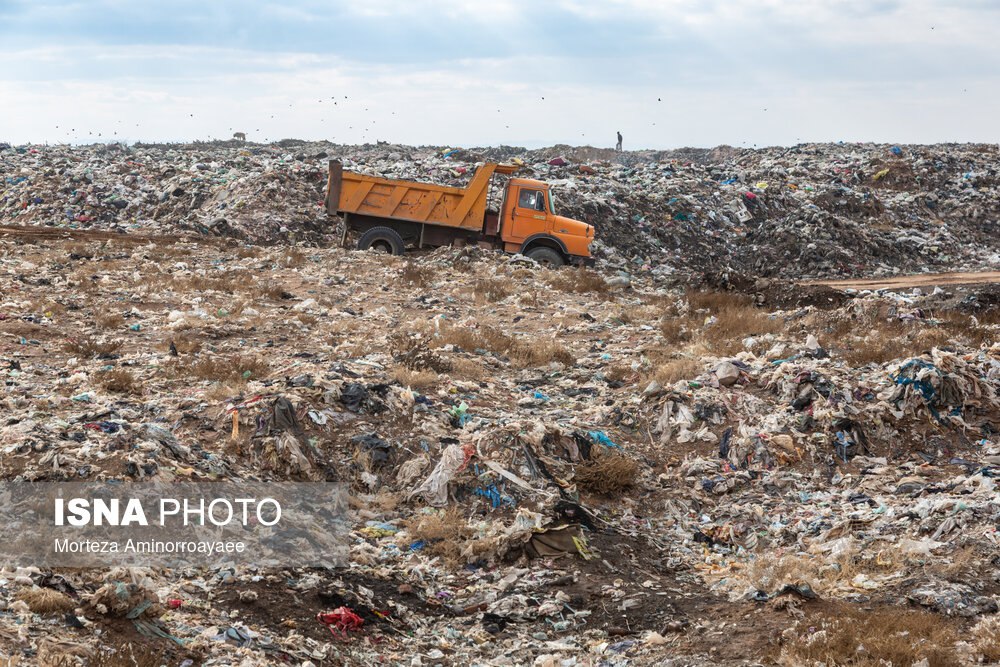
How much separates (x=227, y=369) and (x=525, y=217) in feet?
29.3

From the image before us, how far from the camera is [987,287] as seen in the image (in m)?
14.8

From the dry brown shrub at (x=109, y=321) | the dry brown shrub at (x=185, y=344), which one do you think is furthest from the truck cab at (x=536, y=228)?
the dry brown shrub at (x=109, y=321)

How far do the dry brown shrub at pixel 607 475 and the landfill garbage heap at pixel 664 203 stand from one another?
10.6 meters

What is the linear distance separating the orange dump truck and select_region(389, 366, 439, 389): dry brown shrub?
25.7 feet

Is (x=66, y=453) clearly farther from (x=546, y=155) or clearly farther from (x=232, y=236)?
(x=546, y=155)

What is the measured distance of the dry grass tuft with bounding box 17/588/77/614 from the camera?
4.93 meters

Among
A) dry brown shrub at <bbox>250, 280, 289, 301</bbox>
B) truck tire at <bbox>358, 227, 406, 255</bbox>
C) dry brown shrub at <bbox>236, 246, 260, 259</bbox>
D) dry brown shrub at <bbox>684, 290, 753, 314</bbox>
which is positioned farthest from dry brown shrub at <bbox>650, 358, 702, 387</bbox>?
dry brown shrub at <bbox>236, 246, 260, 259</bbox>

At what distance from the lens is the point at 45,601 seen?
16.3ft

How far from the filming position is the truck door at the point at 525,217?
17750 mm

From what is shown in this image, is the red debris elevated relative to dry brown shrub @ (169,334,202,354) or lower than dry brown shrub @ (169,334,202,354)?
lower

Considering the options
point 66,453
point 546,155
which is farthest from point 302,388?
point 546,155

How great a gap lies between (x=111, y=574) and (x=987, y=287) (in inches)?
562

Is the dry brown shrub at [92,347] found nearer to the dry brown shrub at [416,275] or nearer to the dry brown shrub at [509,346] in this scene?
the dry brown shrub at [509,346]

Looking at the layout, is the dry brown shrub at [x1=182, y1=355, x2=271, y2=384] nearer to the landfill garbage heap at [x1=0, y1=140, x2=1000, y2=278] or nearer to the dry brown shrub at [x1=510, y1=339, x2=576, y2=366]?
the dry brown shrub at [x1=510, y1=339, x2=576, y2=366]
